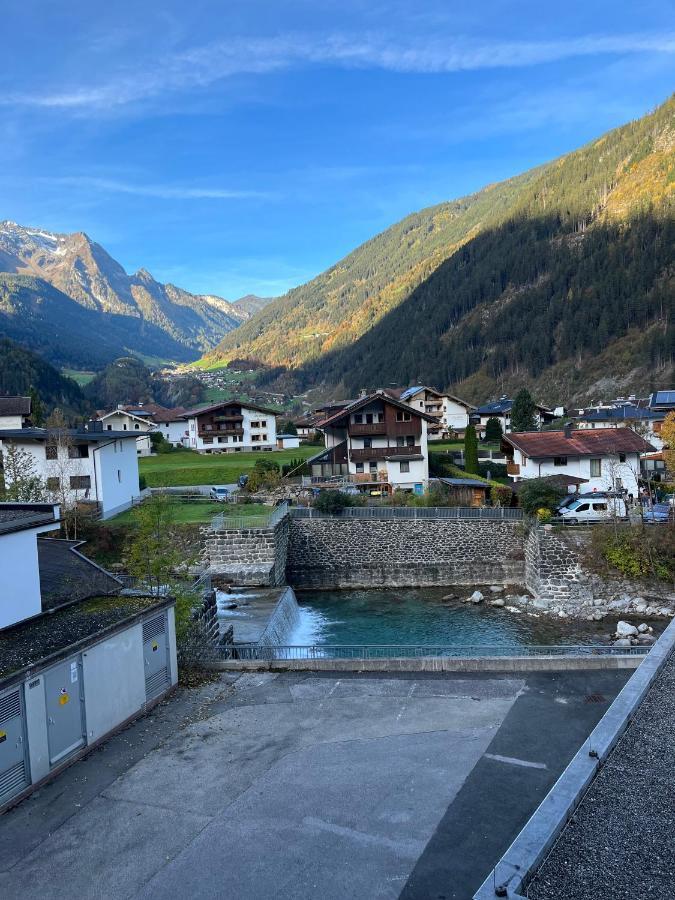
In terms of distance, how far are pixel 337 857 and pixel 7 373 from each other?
141365 mm

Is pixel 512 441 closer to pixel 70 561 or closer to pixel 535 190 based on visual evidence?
pixel 70 561

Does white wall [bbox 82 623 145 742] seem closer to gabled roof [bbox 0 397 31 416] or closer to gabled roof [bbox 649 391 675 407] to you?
gabled roof [bbox 0 397 31 416]

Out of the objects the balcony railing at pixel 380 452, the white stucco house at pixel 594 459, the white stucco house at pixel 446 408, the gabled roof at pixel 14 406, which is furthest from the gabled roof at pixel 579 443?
the gabled roof at pixel 14 406

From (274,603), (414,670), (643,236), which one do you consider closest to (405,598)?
(274,603)

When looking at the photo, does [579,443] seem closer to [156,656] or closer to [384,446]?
[384,446]

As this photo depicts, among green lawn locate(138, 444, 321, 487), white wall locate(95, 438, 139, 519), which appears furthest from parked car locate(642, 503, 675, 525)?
white wall locate(95, 438, 139, 519)

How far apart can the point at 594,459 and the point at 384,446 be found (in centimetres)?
1393

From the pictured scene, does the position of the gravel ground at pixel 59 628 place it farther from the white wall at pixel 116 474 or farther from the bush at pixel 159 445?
the bush at pixel 159 445

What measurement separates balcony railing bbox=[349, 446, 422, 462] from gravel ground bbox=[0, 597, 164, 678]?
103 ft

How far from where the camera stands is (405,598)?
3372cm

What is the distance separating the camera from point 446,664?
49.6 ft

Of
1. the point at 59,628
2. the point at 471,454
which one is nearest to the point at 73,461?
the point at 59,628

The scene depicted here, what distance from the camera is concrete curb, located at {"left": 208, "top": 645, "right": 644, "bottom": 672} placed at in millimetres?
14891

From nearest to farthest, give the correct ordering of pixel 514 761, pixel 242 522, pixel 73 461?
pixel 514 761 < pixel 242 522 < pixel 73 461
